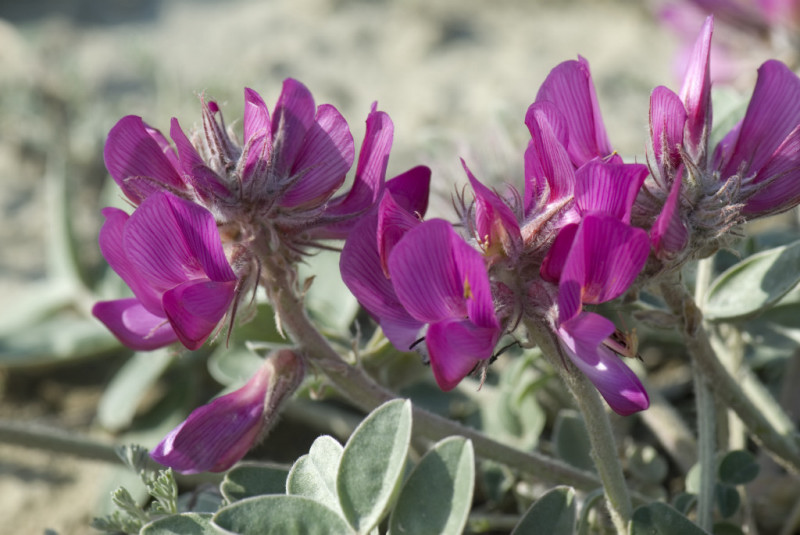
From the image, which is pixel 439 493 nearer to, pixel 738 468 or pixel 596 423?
pixel 596 423

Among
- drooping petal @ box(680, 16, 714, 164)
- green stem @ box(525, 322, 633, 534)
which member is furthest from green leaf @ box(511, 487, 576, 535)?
drooping petal @ box(680, 16, 714, 164)

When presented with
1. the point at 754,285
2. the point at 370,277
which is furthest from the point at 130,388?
the point at 754,285

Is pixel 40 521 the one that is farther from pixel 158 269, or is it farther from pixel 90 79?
pixel 90 79

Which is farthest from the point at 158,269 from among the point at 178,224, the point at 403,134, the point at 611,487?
the point at 403,134

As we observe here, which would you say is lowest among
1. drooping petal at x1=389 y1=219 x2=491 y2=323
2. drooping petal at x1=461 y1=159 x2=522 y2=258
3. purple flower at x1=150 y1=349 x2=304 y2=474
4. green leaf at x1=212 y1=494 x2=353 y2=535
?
green leaf at x1=212 y1=494 x2=353 y2=535

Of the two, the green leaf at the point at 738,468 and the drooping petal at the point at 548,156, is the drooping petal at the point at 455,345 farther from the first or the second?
the green leaf at the point at 738,468

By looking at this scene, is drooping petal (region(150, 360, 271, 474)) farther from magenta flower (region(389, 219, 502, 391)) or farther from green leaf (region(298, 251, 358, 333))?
green leaf (region(298, 251, 358, 333))

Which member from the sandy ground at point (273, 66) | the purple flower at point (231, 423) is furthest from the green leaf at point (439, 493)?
the sandy ground at point (273, 66)
